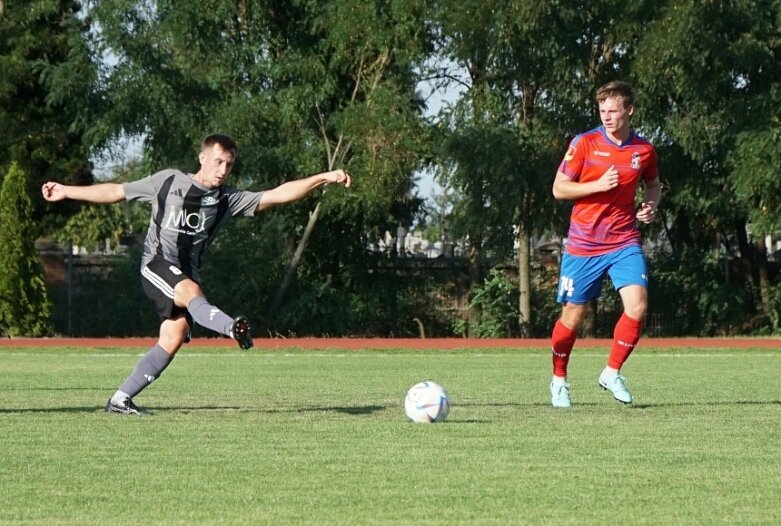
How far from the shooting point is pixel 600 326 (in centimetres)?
3022

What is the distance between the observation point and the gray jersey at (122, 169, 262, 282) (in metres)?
9.40

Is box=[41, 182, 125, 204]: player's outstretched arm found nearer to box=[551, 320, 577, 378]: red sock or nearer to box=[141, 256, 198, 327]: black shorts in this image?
box=[141, 256, 198, 327]: black shorts

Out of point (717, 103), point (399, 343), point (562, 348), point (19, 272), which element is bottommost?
point (399, 343)

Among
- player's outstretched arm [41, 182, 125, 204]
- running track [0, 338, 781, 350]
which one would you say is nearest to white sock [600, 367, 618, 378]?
player's outstretched arm [41, 182, 125, 204]

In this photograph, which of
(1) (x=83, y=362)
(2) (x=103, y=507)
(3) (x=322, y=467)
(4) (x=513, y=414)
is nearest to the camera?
(2) (x=103, y=507)

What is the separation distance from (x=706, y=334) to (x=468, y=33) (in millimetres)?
9063

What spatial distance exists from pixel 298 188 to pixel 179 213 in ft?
2.79

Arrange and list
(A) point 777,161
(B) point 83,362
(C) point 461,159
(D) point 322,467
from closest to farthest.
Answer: (D) point 322,467
(B) point 83,362
(A) point 777,161
(C) point 461,159

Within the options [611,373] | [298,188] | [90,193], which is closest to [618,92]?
[611,373]

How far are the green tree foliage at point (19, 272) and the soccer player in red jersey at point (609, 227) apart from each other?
1747 centimetres

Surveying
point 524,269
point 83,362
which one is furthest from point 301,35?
point 83,362

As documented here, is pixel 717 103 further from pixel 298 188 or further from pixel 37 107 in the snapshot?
pixel 298 188

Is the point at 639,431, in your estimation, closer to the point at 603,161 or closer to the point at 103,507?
the point at 603,161

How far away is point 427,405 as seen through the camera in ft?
28.8
